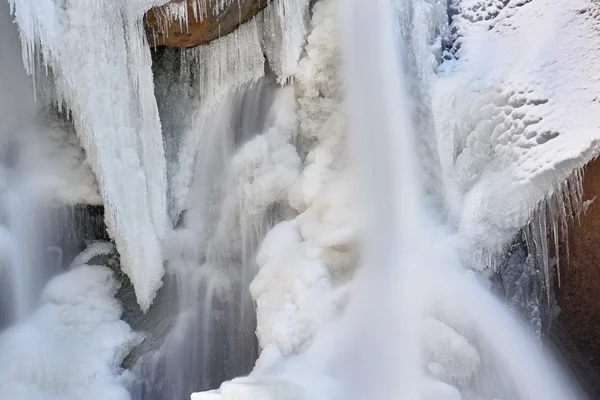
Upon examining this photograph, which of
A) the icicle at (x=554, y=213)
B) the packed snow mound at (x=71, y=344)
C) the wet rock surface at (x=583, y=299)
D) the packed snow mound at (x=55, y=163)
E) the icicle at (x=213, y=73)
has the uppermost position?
the icicle at (x=213, y=73)

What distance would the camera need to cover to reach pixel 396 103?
13.5 ft

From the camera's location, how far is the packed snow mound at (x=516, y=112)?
→ 3543mm

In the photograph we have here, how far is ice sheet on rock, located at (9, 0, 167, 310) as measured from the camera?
4086mm

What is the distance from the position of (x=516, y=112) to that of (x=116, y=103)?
2.75 meters

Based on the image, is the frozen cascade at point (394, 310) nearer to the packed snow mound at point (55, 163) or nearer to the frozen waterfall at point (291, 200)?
the frozen waterfall at point (291, 200)

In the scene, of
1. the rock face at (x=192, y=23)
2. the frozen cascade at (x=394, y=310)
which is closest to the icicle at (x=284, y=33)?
the rock face at (x=192, y=23)

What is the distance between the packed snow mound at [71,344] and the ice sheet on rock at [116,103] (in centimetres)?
30

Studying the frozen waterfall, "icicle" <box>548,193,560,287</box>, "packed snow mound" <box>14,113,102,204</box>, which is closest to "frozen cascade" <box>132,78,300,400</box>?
the frozen waterfall

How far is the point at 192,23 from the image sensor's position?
4.45 meters

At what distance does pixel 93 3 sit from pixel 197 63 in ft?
3.50

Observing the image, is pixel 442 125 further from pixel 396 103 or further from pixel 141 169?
pixel 141 169

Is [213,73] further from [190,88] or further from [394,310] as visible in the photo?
[394,310]

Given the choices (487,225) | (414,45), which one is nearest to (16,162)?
(414,45)

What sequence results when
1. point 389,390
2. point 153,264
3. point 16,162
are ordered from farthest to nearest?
point 16,162
point 153,264
point 389,390
